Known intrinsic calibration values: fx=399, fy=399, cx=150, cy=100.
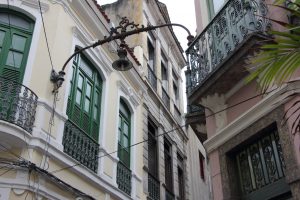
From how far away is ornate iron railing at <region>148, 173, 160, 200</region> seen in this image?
1138 centimetres

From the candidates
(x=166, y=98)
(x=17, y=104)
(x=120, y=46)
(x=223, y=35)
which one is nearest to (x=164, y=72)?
(x=166, y=98)

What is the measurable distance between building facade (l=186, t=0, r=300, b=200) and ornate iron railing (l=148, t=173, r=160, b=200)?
4.77 metres

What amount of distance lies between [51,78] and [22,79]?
600mm

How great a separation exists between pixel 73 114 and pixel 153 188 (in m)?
4.24

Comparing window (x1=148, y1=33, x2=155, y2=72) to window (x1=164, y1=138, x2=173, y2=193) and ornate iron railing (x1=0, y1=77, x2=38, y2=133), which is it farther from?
ornate iron railing (x1=0, y1=77, x2=38, y2=133)

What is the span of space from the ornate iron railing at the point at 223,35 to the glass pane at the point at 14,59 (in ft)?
10.5

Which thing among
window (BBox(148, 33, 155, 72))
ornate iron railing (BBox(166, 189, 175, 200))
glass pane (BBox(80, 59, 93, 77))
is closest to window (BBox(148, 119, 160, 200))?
ornate iron railing (BBox(166, 189, 175, 200))

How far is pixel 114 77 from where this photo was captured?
1073cm

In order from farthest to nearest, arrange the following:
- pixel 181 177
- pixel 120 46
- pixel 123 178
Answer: pixel 181 177, pixel 123 178, pixel 120 46

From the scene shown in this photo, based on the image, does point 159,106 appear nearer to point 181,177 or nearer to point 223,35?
point 181,177

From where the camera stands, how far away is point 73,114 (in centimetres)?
851

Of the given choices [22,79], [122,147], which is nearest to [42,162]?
[22,79]

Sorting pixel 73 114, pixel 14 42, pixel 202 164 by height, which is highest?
pixel 202 164

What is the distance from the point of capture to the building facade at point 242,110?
5.28 metres
